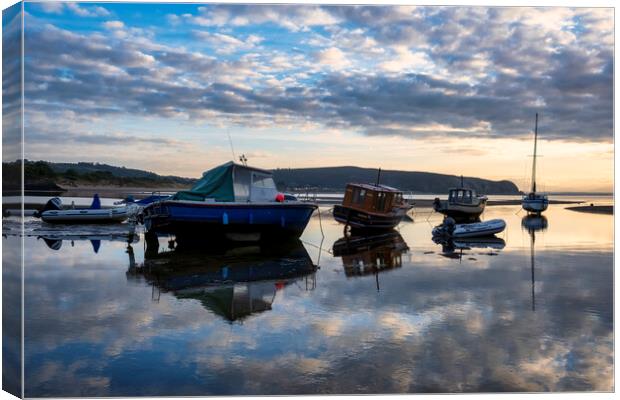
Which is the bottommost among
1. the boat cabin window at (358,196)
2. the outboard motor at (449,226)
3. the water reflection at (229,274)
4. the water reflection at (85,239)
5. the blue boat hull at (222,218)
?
the water reflection at (85,239)

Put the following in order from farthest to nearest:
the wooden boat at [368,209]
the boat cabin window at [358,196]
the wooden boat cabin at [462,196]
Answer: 1. the wooden boat cabin at [462,196]
2. the boat cabin window at [358,196]
3. the wooden boat at [368,209]

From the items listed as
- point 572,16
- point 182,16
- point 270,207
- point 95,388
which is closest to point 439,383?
point 95,388

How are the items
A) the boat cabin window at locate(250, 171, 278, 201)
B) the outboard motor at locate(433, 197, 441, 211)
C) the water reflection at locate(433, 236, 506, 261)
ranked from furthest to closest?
the outboard motor at locate(433, 197, 441, 211) → the boat cabin window at locate(250, 171, 278, 201) → the water reflection at locate(433, 236, 506, 261)

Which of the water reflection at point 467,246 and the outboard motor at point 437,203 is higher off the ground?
the outboard motor at point 437,203

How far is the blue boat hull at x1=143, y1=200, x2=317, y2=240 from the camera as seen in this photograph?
20.5 m

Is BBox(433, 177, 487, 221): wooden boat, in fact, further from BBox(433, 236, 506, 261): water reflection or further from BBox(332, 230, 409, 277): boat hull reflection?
BBox(433, 236, 506, 261): water reflection

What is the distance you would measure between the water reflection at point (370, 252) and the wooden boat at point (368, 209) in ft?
4.00

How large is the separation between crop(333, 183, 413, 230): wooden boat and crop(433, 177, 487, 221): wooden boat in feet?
44.6

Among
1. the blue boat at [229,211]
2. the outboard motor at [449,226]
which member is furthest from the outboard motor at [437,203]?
the blue boat at [229,211]

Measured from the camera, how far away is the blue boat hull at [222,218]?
2055 cm

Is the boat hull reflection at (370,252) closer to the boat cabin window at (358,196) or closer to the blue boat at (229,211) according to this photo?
the blue boat at (229,211)

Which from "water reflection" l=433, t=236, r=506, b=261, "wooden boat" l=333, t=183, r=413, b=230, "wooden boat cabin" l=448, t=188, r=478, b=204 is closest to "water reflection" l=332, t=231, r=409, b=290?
"wooden boat" l=333, t=183, r=413, b=230

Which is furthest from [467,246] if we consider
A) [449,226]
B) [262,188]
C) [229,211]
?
[229,211]

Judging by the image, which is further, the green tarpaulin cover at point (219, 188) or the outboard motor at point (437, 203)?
the outboard motor at point (437, 203)
